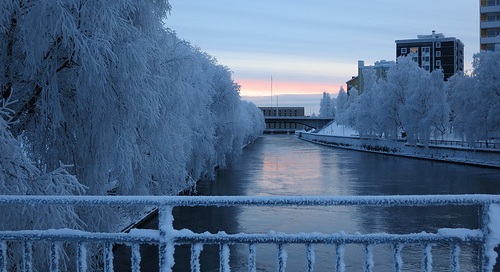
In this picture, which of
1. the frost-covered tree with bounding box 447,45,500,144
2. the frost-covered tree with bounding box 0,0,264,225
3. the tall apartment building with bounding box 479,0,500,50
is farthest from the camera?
the tall apartment building with bounding box 479,0,500,50

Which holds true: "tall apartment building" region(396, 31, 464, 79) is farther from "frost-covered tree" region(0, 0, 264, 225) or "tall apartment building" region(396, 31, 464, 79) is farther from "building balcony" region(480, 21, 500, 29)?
"frost-covered tree" region(0, 0, 264, 225)

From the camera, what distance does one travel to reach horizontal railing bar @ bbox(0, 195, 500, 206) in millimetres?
3686

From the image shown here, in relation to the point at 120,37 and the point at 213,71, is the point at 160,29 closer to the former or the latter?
the point at 120,37

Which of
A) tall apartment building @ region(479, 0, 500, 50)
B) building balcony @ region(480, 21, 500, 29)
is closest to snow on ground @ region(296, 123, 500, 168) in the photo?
tall apartment building @ region(479, 0, 500, 50)

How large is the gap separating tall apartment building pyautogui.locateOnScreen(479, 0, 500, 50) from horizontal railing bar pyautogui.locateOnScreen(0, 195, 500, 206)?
241 feet

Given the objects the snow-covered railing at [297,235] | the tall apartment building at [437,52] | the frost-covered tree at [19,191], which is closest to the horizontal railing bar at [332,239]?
the snow-covered railing at [297,235]

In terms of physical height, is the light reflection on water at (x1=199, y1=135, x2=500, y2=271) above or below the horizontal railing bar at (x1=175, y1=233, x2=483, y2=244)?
below

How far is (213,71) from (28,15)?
82.3 feet

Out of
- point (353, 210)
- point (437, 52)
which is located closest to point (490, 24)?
point (437, 52)

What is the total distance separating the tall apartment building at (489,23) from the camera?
2746 inches

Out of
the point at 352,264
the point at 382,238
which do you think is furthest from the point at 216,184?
the point at 382,238

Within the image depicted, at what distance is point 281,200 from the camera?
3.81 meters

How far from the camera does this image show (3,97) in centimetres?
765

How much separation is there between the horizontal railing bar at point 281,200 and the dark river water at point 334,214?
893 cm
